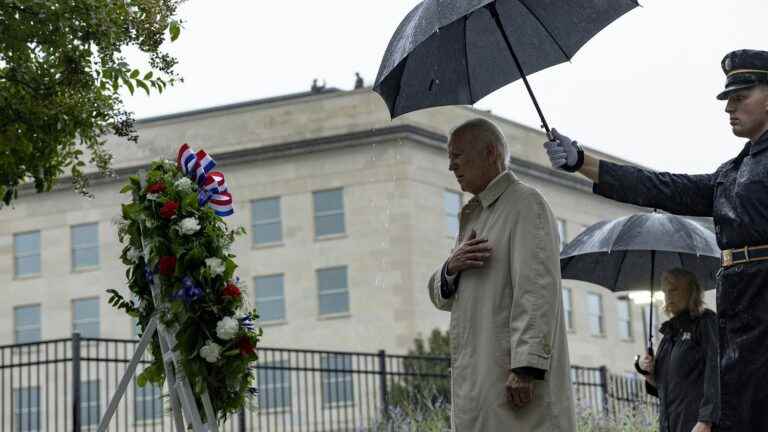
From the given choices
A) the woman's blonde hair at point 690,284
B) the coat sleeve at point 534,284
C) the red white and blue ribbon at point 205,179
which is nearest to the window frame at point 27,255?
the red white and blue ribbon at point 205,179

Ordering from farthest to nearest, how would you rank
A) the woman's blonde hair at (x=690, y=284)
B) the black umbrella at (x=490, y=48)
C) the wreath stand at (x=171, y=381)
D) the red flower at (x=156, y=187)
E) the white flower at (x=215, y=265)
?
the woman's blonde hair at (x=690, y=284), the red flower at (x=156, y=187), the white flower at (x=215, y=265), the wreath stand at (x=171, y=381), the black umbrella at (x=490, y=48)

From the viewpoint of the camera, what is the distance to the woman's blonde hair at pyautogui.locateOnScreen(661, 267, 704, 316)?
9.62 meters

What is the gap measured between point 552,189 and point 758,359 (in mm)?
55316

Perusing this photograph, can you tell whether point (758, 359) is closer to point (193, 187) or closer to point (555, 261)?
point (555, 261)

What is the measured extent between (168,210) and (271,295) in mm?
46891

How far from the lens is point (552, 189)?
60844mm

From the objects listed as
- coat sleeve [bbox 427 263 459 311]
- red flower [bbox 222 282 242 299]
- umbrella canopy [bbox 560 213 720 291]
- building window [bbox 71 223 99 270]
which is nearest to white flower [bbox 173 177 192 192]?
red flower [bbox 222 282 242 299]

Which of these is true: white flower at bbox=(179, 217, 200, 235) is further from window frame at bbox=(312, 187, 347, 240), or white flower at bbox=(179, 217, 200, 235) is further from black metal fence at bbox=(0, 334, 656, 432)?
window frame at bbox=(312, 187, 347, 240)

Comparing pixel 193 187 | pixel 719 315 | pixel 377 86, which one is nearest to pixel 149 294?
pixel 193 187

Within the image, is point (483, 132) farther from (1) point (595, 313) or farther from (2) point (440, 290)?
(1) point (595, 313)

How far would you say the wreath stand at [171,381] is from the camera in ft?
28.8

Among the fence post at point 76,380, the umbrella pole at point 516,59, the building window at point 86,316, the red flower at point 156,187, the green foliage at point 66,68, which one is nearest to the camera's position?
the umbrella pole at point 516,59

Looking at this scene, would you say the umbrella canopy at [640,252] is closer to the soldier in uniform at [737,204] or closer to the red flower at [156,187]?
the red flower at [156,187]

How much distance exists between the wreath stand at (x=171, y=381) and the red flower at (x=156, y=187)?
359 millimetres
